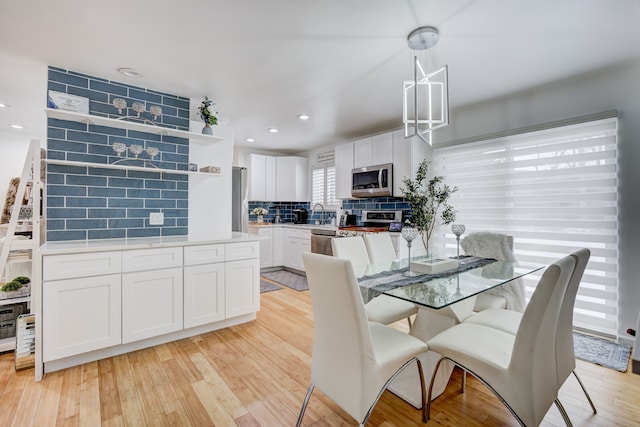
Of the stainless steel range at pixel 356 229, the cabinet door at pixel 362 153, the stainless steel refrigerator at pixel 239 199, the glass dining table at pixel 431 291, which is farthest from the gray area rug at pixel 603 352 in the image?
the stainless steel refrigerator at pixel 239 199

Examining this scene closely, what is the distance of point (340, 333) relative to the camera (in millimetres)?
1401

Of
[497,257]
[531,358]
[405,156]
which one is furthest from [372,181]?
[531,358]

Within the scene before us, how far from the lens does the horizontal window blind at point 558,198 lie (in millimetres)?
2680

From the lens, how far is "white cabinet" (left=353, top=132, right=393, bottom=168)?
418 centimetres

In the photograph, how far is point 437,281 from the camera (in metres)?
1.82

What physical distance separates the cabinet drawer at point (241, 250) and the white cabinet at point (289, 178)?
9.56 feet

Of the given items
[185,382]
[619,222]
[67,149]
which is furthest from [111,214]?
[619,222]

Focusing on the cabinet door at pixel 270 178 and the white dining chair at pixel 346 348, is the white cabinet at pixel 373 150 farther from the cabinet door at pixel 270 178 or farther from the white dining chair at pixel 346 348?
the white dining chair at pixel 346 348

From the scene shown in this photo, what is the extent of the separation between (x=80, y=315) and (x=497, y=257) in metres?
3.28

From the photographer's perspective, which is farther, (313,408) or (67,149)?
(67,149)

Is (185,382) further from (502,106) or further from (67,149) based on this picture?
(502,106)

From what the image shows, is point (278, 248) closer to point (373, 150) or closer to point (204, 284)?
point (373, 150)

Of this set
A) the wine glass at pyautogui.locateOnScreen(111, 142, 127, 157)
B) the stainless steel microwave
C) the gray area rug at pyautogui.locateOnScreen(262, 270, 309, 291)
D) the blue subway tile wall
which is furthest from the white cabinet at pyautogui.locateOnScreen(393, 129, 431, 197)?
the wine glass at pyautogui.locateOnScreen(111, 142, 127, 157)

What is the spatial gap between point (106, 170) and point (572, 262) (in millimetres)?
3375
